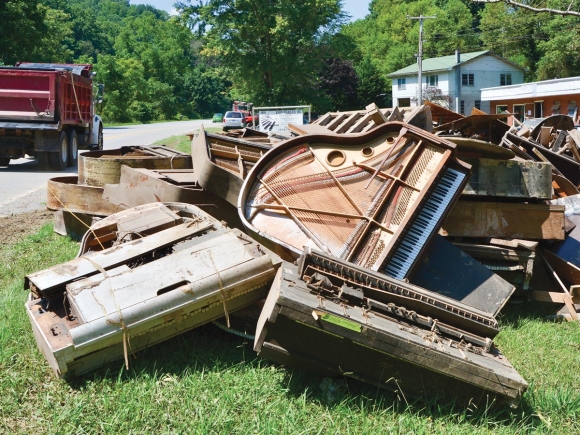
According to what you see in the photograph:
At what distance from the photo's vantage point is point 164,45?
94.2 meters

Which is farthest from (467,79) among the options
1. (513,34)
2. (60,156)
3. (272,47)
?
(60,156)

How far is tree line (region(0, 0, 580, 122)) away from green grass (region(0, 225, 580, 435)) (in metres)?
6.31

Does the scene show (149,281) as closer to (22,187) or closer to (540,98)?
(22,187)

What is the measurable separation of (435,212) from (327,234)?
856 millimetres

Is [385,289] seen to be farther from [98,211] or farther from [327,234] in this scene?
[98,211]

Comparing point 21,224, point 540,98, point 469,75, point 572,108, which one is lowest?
point 21,224

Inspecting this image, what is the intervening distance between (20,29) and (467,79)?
134ft

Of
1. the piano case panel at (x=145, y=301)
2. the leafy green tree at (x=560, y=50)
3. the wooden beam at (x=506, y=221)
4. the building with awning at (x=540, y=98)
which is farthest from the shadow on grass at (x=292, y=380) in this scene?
the leafy green tree at (x=560, y=50)

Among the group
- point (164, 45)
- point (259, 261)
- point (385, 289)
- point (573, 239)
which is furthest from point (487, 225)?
point (164, 45)

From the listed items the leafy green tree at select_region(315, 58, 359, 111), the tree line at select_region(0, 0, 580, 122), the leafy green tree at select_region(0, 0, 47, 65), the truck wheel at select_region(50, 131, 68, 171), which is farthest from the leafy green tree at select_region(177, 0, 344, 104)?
the truck wheel at select_region(50, 131, 68, 171)

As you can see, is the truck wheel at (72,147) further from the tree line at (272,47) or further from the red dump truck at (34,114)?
the tree line at (272,47)

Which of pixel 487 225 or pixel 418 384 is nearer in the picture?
pixel 418 384

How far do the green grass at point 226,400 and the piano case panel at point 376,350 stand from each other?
14cm

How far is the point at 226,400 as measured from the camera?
11.7 ft
